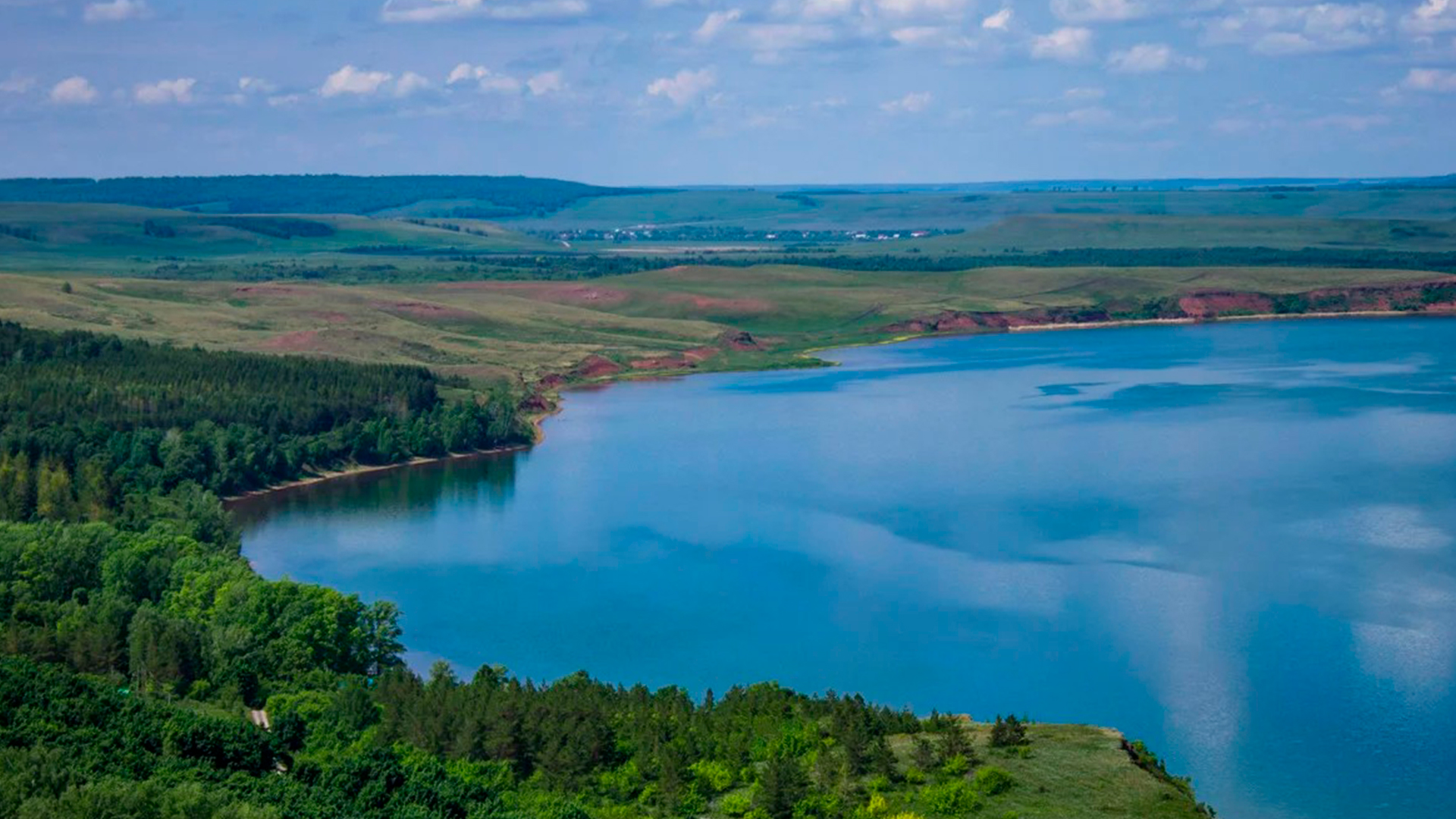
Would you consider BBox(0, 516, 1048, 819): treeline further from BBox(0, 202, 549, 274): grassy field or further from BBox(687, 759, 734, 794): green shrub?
BBox(0, 202, 549, 274): grassy field

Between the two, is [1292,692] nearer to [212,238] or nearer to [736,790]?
[736,790]

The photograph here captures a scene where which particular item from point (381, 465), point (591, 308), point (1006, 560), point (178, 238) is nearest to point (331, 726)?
point (1006, 560)

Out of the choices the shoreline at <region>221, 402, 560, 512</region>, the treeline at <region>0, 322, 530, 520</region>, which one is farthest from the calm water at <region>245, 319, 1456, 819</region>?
the treeline at <region>0, 322, 530, 520</region>

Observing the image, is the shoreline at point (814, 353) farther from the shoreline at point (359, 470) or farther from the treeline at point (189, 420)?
the treeline at point (189, 420)

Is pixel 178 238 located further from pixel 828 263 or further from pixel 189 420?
pixel 189 420

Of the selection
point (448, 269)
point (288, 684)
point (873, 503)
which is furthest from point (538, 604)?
Result: point (448, 269)
